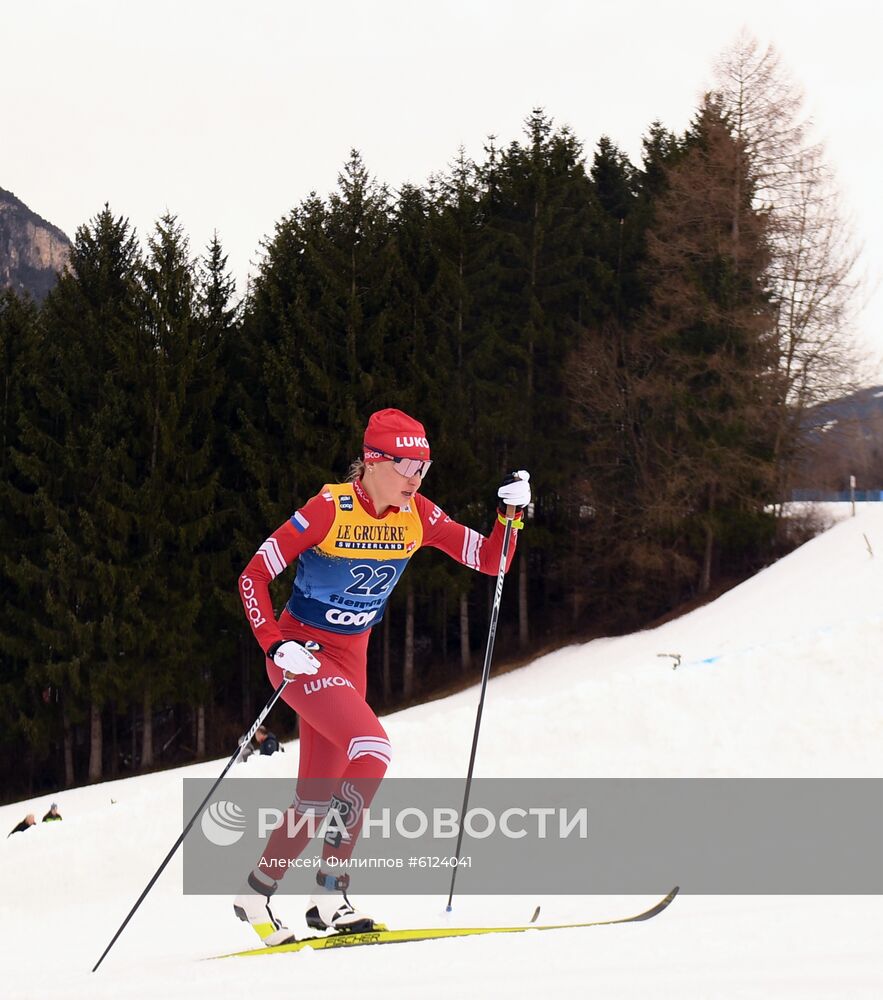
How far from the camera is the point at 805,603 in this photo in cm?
2277

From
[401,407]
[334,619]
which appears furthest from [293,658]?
[401,407]

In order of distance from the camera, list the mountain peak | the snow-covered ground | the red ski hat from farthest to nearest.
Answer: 1. the mountain peak
2. the red ski hat
3. the snow-covered ground

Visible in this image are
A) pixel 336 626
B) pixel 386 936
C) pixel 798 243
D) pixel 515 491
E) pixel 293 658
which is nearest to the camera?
pixel 293 658

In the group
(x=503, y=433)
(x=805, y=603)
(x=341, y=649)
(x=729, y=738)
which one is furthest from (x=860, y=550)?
(x=341, y=649)

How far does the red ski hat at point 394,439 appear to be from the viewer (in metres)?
5.36

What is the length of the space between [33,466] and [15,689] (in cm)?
565

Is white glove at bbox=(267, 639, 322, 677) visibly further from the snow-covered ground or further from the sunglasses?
the snow-covered ground

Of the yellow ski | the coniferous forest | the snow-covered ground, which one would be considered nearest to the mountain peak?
the coniferous forest

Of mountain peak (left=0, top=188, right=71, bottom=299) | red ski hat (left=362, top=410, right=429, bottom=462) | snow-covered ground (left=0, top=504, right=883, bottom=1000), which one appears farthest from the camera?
mountain peak (left=0, top=188, right=71, bottom=299)

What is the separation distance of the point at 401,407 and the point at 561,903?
72.3 ft

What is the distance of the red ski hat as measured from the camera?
536cm

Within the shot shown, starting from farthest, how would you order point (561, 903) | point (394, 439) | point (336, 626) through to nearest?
1. point (561, 903)
2. point (336, 626)
3. point (394, 439)

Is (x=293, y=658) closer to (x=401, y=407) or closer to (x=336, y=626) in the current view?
(x=336, y=626)

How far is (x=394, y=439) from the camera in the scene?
17.6ft
